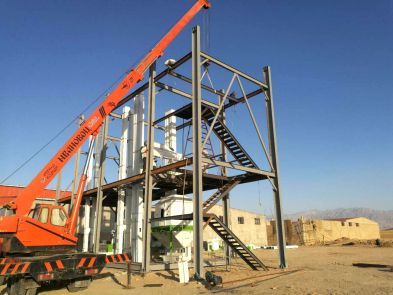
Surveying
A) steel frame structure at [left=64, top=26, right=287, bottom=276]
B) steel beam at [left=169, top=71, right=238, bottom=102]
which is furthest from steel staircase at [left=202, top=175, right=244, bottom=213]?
steel beam at [left=169, top=71, right=238, bottom=102]

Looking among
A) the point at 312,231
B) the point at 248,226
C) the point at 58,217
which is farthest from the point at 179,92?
the point at 312,231

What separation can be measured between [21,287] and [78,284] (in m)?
2.12

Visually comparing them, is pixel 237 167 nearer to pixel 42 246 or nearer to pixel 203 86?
pixel 203 86

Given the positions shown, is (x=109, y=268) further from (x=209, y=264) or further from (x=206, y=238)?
(x=206, y=238)

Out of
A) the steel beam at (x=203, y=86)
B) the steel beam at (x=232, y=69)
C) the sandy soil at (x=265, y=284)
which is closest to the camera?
the sandy soil at (x=265, y=284)

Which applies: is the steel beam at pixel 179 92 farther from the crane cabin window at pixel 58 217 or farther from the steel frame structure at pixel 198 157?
the crane cabin window at pixel 58 217

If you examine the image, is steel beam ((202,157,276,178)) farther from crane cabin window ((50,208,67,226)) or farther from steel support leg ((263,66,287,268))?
crane cabin window ((50,208,67,226))

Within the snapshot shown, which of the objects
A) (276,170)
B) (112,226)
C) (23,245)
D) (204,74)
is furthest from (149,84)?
(112,226)

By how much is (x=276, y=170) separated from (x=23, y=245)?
Result: 42.2ft

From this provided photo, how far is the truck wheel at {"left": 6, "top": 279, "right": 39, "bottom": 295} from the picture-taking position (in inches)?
422

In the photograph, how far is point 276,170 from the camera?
17.9 metres

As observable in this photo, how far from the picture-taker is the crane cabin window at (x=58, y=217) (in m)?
13.0

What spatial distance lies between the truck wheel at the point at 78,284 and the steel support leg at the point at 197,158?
14.1 feet

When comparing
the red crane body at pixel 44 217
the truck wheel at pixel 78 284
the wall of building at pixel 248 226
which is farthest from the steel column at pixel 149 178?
the wall of building at pixel 248 226
